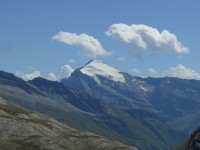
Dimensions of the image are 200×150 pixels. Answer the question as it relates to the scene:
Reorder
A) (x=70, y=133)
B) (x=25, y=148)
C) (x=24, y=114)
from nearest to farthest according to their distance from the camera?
(x=25, y=148), (x=70, y=133), (x=24, y=114)

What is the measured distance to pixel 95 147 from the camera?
16750 centimetres

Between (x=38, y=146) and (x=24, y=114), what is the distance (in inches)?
2038

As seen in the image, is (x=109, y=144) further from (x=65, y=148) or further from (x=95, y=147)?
(x=65, y=148)

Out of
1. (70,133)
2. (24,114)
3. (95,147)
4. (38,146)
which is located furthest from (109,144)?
(24,114)

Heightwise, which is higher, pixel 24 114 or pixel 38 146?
pixel 24 114

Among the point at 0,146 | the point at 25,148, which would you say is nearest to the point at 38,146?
the point at 25,148

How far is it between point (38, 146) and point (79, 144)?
2350 centimetres

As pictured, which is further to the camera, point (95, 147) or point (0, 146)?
point (95, 147)

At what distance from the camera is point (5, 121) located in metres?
159

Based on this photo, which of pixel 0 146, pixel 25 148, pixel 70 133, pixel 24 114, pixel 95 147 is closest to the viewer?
pixel 0 146

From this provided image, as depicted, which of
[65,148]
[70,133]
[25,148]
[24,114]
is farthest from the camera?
[24,114]

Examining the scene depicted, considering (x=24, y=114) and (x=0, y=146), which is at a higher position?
(x=24, y=114)

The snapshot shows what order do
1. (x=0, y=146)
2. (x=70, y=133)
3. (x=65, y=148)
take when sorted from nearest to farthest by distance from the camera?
1. (x=0, y=146)
2. (x=65, y=148)
3. (x=70, y=133)

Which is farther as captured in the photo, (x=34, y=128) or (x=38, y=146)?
(x=34, y=128)
